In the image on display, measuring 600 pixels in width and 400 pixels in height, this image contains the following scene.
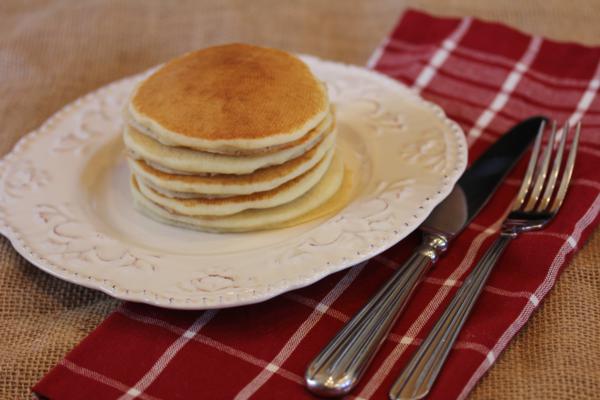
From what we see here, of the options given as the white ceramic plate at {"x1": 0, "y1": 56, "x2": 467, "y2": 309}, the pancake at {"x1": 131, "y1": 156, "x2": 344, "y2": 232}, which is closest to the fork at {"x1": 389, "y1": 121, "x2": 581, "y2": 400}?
the white ceramic plate at {"x1": 0, "y1": 56, "x2": 467, "y2": 309}

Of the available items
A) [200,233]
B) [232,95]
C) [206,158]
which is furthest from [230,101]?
[200,233]

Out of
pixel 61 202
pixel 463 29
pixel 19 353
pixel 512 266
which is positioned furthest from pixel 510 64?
pixel 19 353

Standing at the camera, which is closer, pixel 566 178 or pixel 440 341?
pixel 440 341

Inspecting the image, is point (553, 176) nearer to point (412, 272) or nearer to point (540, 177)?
point (540, 177)

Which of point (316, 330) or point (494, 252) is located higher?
point (494, 252)

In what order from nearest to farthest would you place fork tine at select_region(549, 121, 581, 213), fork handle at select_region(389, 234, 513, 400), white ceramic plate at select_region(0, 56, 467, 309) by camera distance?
1. fork handle at select_region(389, 234, 513, 400)
2. white ceramic plate at select_region(0, 56, 467, 309)
3. fork tine at select_region(549, 121, 581, 213)

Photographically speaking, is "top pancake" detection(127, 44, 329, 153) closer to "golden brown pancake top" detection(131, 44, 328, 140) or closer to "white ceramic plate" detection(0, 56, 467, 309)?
"golden brown pancake top" detection(131, 44, 328, 140)
